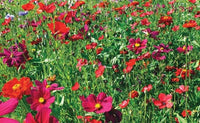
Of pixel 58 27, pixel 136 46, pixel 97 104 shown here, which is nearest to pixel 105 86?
pixel 136 46

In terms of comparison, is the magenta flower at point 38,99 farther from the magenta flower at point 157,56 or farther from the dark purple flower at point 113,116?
the magenta flower at point 157,56

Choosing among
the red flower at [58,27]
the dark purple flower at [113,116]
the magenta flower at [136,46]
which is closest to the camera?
the dark purple flower at [113,116]

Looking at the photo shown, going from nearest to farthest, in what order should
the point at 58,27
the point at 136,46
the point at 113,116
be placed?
the point at 113,116, the point at 58,27, the point at 136,46

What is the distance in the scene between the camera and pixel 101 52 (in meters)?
1.42

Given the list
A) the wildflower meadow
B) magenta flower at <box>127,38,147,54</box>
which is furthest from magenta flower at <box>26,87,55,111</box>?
magenta flower at <box>127,38,147,54</box>

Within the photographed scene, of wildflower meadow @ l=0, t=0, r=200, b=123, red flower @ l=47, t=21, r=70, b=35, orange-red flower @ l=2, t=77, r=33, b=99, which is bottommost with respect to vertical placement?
wildflower meadow @ l=0, t=0, r=200, b=123

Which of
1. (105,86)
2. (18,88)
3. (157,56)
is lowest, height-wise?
(105,86)

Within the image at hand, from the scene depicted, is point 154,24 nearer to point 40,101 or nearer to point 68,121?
point 68,121

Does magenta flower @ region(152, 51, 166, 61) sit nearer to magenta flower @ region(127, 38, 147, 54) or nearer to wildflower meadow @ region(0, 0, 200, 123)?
wildflower meadow @ region(0, 0, 200, 123)

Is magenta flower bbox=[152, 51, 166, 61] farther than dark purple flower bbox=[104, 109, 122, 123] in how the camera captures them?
Yes

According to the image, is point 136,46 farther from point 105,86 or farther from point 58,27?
point 58,27

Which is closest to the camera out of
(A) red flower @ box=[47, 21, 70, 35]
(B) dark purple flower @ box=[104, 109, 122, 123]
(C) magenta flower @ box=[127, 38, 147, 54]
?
(B) dark purple flower @ box=[104, 109, 122, 123]

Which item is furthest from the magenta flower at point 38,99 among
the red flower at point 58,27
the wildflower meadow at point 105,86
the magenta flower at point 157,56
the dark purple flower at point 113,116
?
the magenta flower at point 157,56

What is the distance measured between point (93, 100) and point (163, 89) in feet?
2.50
